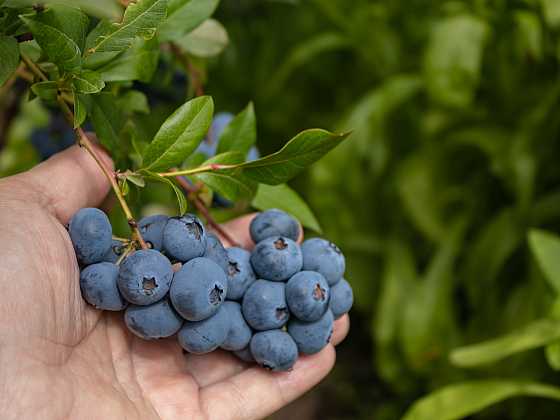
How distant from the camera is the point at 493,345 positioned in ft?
4.33

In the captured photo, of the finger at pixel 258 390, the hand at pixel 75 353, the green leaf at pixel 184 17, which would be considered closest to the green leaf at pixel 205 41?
the green leaf at pixel 184 17

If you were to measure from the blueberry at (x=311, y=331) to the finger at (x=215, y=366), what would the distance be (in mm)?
116

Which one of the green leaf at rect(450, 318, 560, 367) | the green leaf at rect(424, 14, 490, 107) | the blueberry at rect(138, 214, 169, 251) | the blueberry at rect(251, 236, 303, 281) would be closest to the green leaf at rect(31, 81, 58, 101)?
→ the blueberry at rect(138, 214, 169, 251)

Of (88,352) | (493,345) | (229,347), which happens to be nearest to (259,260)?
(229,347)

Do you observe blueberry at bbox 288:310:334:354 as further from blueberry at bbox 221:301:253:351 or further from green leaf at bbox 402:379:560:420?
green leaf at bbox 402:379:560:420

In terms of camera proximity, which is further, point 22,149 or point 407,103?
point 407,103

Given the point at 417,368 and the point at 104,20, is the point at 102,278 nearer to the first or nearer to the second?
the point at 104,20

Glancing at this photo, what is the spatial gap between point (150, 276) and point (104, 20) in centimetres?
A: 25

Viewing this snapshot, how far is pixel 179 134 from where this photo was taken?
2.47 ft

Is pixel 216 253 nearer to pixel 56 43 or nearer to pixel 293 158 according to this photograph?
pixel 293 158

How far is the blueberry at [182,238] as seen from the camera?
A: 29.2 inches

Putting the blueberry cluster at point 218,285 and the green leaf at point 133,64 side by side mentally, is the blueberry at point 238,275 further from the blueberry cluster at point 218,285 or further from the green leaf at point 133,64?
the green leaf at point 133,64

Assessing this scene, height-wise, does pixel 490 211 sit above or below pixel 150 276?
below

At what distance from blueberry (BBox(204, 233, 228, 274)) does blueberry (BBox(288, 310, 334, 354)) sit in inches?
4.6
